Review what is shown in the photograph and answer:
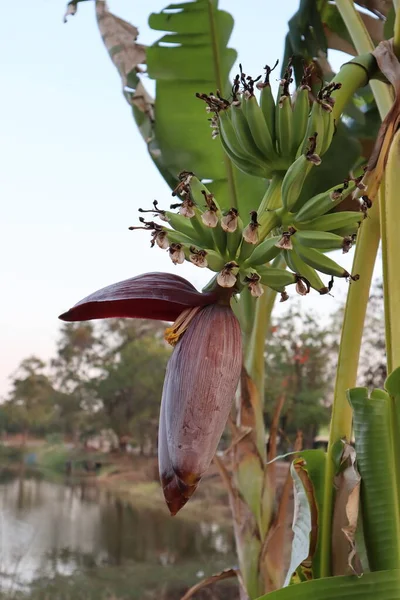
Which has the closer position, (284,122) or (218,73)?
(284,122)

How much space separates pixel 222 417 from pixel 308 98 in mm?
217

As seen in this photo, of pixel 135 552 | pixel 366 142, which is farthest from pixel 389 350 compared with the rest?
pixel 135 552

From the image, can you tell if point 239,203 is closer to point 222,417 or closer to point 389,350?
point 389,350

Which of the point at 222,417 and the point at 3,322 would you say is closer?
the point at 222,417

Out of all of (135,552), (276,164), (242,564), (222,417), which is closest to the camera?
(222,417)

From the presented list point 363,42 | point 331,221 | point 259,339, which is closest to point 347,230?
point 331,221

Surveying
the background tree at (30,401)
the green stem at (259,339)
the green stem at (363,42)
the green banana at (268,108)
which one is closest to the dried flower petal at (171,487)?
the green banana at (268,108)

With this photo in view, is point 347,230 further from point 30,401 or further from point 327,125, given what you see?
point 30,401

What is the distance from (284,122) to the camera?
33 centimetres

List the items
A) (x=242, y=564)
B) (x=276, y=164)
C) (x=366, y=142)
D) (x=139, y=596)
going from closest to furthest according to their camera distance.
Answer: (x=276, y=164) → (x=242, y=564) → (x=366, y=142) → (x=139, y=596)

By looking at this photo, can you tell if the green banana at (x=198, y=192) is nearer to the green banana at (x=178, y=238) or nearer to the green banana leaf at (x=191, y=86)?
the green banana at (x=178, y=238)

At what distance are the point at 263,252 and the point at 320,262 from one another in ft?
0.14

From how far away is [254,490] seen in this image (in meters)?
0.69

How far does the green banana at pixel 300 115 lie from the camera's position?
0.33 meters
